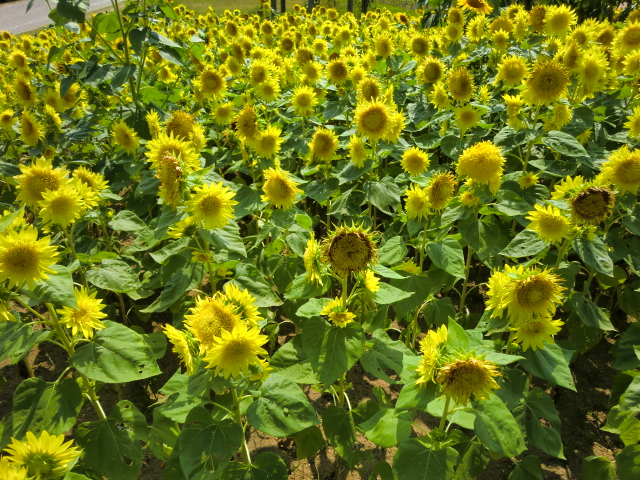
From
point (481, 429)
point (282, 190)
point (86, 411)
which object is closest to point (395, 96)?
point (282, 190)

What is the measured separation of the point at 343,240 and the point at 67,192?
1.44 metres

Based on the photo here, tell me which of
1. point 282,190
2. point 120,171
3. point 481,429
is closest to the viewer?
point 481,429

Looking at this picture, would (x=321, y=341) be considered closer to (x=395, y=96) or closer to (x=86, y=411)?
(x=86, y=411)

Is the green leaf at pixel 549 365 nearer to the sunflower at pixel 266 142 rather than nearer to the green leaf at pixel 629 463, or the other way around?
the green leaf at pixel 629 463

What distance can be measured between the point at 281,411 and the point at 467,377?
0.79 metres

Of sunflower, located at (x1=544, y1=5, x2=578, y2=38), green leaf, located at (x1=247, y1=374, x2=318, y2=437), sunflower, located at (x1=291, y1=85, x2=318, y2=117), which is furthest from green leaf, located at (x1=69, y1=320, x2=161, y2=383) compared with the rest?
sunflower, located at (x1=544, y1=5, x2=578, y2=38)

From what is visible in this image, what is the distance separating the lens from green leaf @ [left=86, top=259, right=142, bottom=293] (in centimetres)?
221

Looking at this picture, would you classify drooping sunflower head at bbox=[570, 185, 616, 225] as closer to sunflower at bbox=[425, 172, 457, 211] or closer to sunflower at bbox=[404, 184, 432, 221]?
sunflower at bbox=[425, 172, 457, 211]

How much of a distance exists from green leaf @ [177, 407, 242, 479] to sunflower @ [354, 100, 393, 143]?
2.22 m

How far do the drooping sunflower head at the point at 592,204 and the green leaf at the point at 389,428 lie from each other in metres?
1.32

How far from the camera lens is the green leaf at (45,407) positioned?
1.71m

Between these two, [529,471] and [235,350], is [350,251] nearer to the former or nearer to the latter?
[235,350]

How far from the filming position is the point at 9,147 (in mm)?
4496

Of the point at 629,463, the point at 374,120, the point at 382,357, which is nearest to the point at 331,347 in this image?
the point at 382,357
